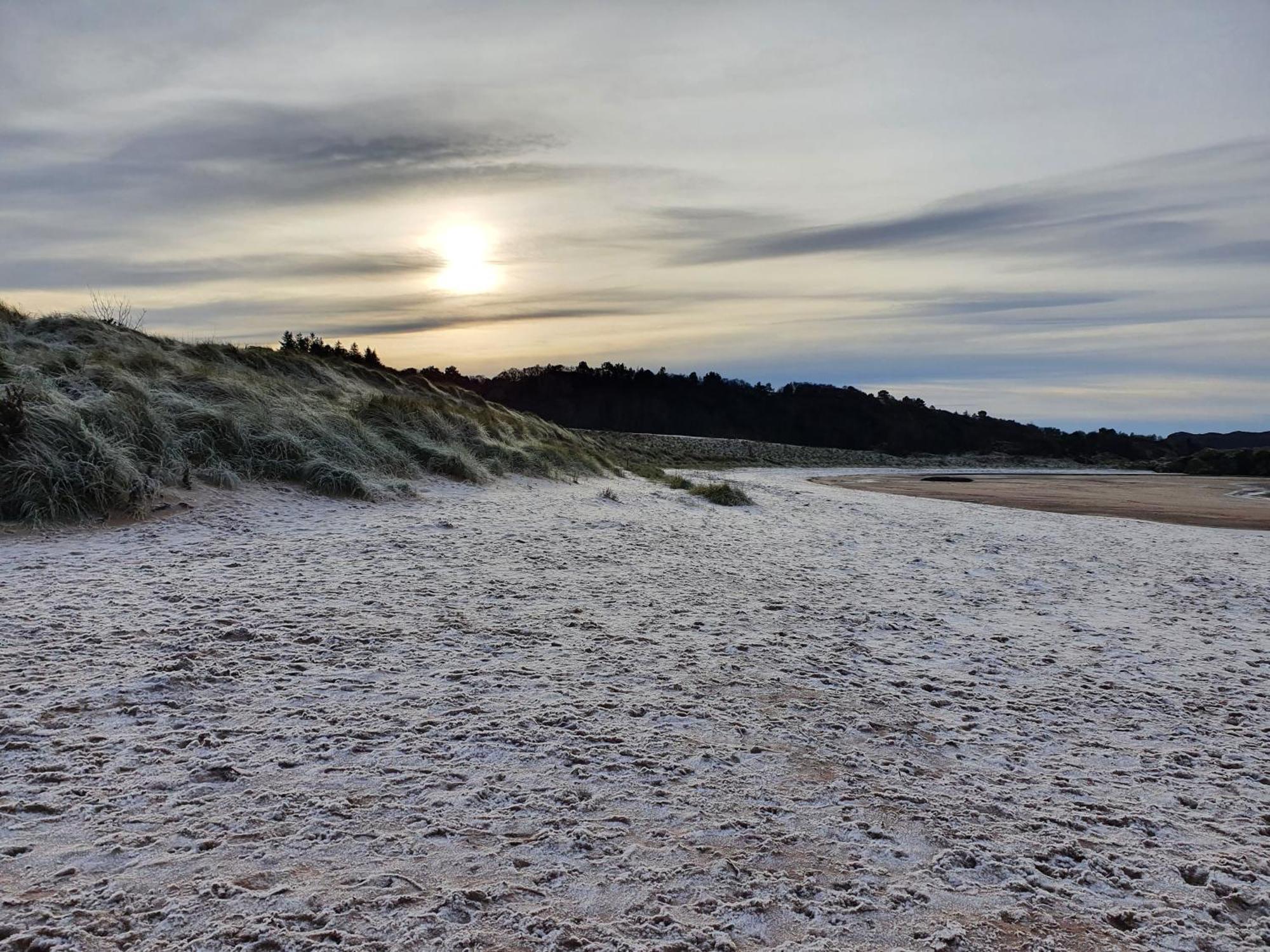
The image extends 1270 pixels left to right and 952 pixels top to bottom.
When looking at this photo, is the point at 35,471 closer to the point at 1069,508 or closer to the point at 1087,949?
the point at 1087,949

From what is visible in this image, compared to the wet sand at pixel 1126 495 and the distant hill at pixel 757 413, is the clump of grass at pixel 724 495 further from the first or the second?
the distant hill at pixel 757 413

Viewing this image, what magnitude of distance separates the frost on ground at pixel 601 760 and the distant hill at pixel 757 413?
42.2 metres

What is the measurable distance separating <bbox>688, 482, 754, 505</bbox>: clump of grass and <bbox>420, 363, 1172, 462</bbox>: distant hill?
115ft

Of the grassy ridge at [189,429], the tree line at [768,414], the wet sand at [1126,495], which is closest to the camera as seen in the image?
the grassy ridge at [189,429]

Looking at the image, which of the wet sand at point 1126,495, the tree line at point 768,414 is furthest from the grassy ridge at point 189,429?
the tree line at point 768,414

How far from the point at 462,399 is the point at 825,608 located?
15728 millimetres

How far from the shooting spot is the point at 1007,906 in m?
1.99

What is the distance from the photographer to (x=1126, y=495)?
617 inches

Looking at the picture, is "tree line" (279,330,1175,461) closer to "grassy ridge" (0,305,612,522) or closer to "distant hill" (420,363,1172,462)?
A: "distant hill" (420,363,1172,462)

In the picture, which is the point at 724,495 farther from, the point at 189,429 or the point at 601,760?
the point at 601,760

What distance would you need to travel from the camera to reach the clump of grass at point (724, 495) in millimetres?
10812

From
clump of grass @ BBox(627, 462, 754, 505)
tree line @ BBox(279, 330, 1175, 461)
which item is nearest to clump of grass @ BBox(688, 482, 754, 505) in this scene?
clump of grass @ BBox(627, 462, 754, 505)

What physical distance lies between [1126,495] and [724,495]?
10137 mm

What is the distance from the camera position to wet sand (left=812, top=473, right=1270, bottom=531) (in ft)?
38.4
